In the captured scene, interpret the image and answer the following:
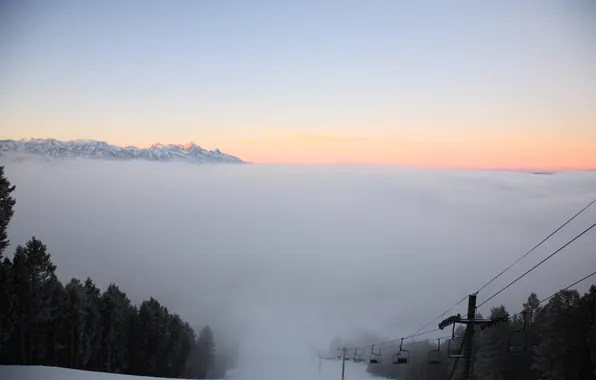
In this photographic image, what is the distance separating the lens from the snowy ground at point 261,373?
21250 mm

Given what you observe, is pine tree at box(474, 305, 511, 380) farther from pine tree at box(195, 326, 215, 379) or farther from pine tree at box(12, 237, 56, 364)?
pine tree at box(195, 326, 215, 379)

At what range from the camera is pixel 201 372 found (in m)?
60.9

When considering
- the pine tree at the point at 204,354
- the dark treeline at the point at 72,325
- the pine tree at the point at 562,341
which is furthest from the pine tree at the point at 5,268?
the pine tree at the point at 204,354

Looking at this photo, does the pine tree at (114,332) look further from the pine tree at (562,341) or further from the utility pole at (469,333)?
the pine tree at (562,341)

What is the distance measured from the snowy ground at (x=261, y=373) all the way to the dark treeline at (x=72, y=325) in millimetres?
4573

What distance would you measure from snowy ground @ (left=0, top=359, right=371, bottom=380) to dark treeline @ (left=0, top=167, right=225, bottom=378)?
180 inches

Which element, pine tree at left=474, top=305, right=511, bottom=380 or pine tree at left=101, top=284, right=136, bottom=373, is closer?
pine tree at left=101, top=284, right=136, bottom=373

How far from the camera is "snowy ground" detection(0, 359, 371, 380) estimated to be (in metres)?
21.2

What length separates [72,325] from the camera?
31625 mm

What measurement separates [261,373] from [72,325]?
34799 mm

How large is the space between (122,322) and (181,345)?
420 inches

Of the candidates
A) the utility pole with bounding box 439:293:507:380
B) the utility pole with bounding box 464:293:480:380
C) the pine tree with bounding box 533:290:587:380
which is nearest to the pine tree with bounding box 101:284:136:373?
the utility pole with bounding box 439:293:507:380

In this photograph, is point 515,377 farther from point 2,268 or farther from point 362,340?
point 362,340

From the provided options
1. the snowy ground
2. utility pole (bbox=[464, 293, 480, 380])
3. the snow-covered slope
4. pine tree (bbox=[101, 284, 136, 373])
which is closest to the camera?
utility pole (bbox=[464, 293, 480, 380])
